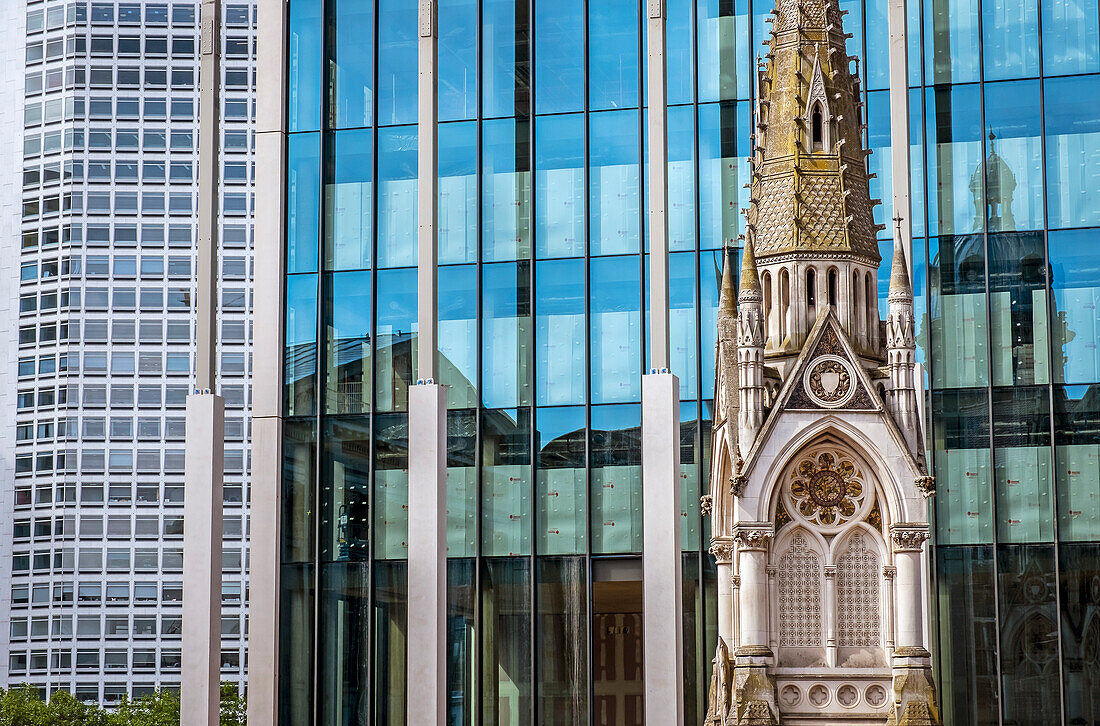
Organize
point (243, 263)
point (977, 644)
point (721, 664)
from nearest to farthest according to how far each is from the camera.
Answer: point (721, 664) → point (977, 644) → point (243, 263)

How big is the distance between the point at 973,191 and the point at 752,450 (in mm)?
17261

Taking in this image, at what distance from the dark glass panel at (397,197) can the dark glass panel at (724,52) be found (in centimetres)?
701

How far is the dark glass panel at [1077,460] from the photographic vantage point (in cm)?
3369

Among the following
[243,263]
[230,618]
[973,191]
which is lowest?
[230,618]

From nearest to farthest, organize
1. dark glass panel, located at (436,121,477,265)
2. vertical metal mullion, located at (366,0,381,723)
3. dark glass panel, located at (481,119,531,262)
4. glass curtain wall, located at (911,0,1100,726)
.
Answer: glass curtain wall, located at (911,0,1100,726) < vertical metal mullion, located at (366,0,381,723) < dark glass panel, located at (481,119,531,262) < dark glass panel, located at (436,121,477,265)

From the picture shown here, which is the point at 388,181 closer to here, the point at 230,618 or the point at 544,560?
the point at 544,560

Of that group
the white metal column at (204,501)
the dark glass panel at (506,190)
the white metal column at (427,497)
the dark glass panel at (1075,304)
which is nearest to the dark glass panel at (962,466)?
the dark glass panel at (1075,304)

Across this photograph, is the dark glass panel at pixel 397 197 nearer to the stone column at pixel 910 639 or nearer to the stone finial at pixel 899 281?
the stone finial at pixel 899 281

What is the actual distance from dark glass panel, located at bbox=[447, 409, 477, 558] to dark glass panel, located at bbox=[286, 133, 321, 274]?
5258 mm

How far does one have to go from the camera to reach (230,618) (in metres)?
109

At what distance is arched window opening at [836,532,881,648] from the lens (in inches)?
797

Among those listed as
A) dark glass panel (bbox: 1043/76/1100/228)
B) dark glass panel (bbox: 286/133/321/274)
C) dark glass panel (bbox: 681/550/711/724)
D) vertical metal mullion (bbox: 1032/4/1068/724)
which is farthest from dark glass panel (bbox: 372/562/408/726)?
dark glass panel (bbox: 1043/76/1100/228)

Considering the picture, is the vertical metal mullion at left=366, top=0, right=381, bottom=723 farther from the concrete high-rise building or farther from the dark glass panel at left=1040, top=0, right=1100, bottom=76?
the concrete high-rise building

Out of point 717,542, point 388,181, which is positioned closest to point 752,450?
point 717,542
